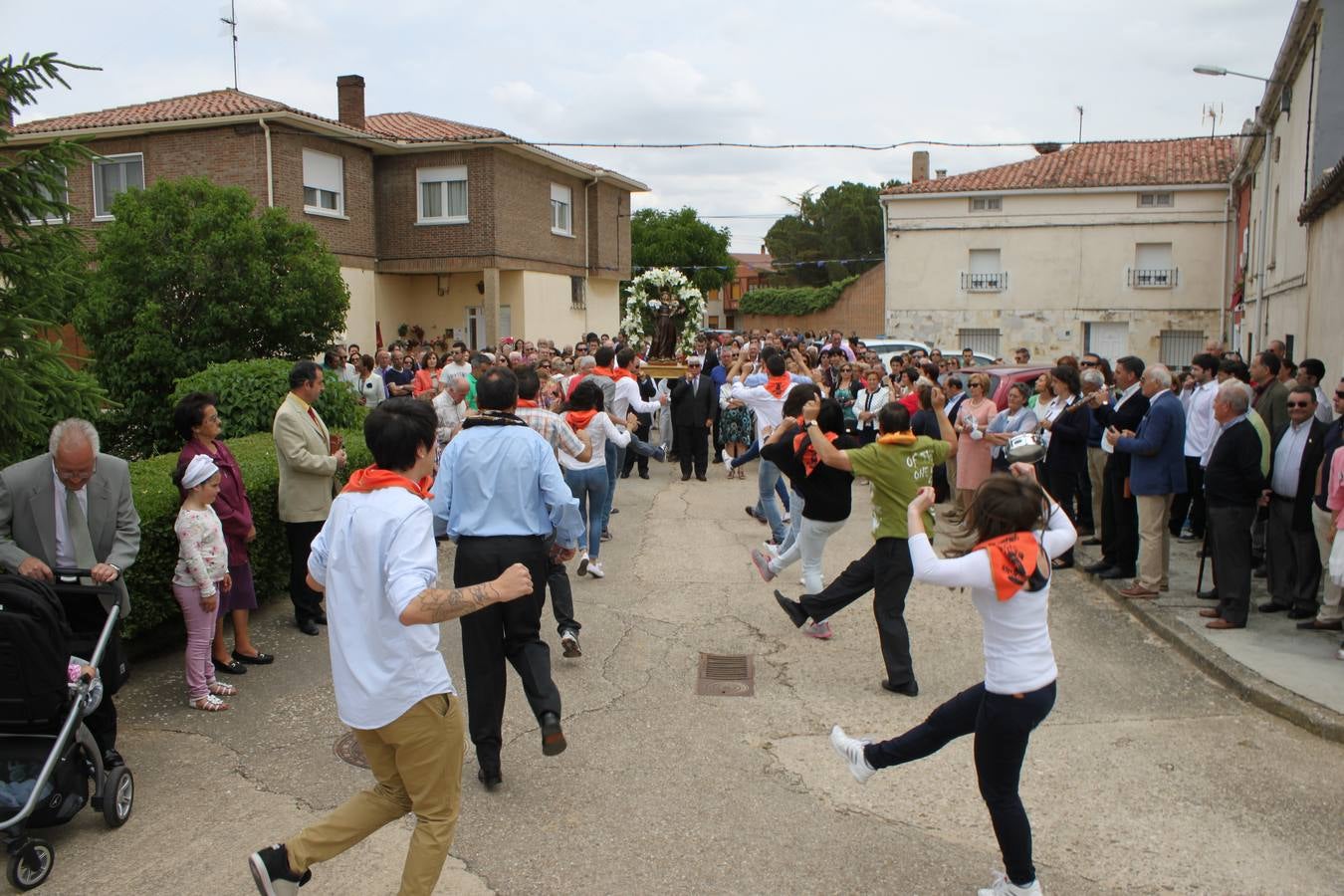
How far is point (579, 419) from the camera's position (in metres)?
8.43

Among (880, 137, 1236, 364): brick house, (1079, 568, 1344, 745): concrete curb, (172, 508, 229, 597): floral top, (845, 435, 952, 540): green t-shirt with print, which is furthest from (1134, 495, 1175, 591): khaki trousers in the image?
(880, 137, 1236, 364): brick house

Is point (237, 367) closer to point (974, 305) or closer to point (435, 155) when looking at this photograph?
point (435, 155)

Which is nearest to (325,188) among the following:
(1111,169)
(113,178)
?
(113,178)

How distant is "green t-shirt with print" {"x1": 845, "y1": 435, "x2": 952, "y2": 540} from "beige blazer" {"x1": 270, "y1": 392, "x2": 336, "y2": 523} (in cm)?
360

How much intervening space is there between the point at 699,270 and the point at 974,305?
91.0 feet

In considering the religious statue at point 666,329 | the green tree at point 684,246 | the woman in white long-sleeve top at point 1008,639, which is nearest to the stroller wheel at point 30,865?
the woman in white long-sleeve top at point 1008,639

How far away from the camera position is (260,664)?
262 inches

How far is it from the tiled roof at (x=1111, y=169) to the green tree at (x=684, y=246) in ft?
A: 84.8

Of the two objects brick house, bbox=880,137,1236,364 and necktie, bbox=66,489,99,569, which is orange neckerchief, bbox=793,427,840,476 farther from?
brick house, bbox=880,137,1236,364

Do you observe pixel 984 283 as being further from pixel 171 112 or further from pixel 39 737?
pixel 39 737

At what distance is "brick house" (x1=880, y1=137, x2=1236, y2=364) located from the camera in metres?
34.2

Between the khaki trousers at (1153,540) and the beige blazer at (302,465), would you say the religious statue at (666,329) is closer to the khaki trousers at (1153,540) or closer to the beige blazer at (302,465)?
the khaki trousers at (1153,540)

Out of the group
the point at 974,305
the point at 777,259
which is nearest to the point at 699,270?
the point at 777,259

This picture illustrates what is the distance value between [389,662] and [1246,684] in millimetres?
5236
